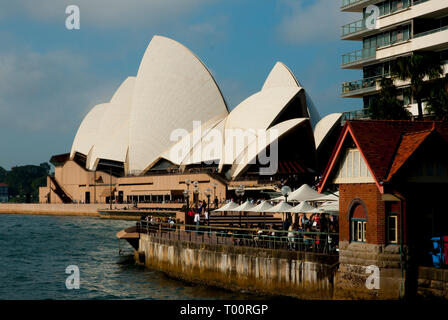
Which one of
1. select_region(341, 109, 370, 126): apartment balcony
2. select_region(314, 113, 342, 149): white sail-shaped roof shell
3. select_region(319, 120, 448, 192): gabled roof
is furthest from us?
select_region(314, 113, 342, 149): white sail-shaped roof shell

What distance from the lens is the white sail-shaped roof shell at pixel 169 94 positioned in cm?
9398

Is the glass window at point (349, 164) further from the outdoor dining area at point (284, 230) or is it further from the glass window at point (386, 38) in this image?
the glass window at point (386, 38)

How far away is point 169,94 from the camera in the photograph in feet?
308

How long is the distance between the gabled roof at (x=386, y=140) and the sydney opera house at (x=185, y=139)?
157ft

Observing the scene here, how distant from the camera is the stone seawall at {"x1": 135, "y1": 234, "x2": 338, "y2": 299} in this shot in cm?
2025

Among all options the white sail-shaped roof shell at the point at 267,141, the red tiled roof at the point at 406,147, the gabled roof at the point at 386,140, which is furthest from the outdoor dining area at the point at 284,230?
the white sail-shaped roof shell at the point at 267,141

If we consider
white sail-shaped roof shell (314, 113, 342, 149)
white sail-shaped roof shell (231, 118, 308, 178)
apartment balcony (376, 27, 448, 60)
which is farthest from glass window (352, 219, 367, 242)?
white sail-shaped roof shell (314, 113, 342, 149)

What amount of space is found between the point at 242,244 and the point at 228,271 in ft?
4.99

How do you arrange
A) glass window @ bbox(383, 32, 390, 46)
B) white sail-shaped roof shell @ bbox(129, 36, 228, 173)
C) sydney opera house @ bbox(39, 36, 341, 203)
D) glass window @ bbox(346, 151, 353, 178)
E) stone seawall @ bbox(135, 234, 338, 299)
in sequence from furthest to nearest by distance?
white sail-shaped roof shell @ bbox(129, 36, 228, 173)
sydney opera house @ bbox(39, 36, 341, 203)
glass window @ bbox(383, 32, 390, 46)
stone seawall @ bbox(135, 234, 338, 299)
glass window @ bbox(346, 151, 353, 178)

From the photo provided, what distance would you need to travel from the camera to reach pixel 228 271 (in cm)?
2486

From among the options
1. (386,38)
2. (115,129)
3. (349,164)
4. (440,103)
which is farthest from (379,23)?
(115,129)

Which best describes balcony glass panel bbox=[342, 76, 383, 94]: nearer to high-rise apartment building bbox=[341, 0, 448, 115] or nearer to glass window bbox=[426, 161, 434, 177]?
high-rise apartment building bbox=[341, 0, 448, 115]

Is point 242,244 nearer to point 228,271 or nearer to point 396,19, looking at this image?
point 228,271
